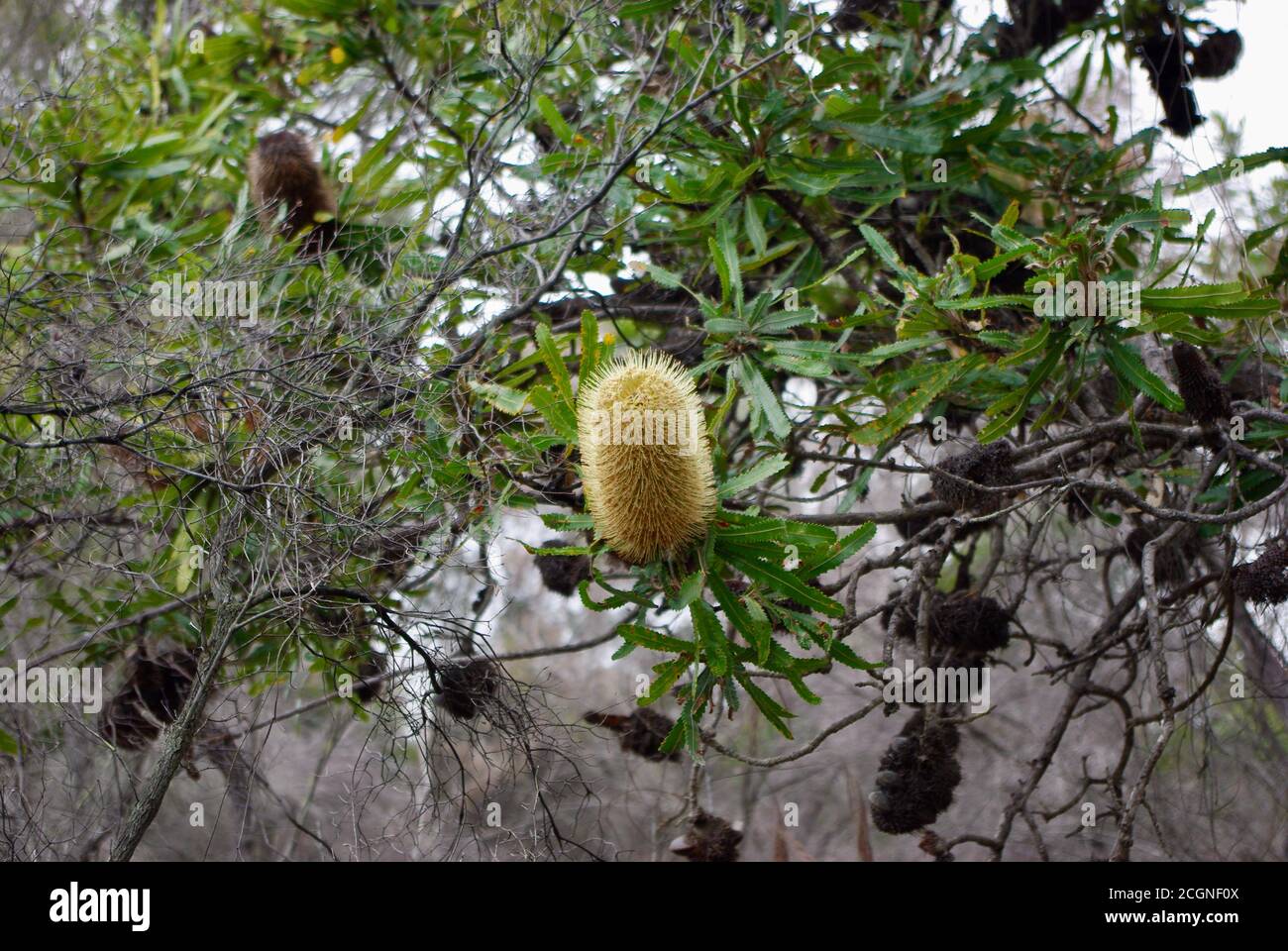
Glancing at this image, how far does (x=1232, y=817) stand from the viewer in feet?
17.6

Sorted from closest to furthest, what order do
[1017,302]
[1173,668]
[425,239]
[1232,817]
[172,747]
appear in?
[172,747], [1017,302], [425,239], [1232,817], [1173,668]

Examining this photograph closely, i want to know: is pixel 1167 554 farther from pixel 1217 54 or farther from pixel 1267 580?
pixel 1217 54

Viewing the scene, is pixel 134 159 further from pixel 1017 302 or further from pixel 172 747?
pixel 1017 302

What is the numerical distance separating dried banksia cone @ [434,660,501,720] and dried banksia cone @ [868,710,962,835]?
143cm

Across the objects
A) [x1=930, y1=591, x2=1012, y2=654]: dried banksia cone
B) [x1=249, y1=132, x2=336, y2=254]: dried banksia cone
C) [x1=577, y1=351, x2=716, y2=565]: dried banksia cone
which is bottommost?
[x1=930, y1=591, x2=1012, y2=654]: dried banksia cone

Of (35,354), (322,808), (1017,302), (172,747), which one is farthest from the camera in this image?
(322,808)

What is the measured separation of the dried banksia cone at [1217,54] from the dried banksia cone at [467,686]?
441cm

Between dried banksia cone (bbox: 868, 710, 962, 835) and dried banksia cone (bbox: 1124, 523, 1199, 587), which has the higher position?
dried banksia cone (bbox: 1124, 523, 1199, 587)

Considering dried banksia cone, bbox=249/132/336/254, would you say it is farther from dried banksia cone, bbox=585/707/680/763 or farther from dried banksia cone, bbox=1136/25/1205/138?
dried banksia cone, bbox=1136/25/1205/138

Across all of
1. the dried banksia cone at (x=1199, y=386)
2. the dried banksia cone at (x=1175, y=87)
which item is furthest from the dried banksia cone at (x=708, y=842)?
the dried banksia cone at (x=1175, y=87)

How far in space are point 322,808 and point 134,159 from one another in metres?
3.67

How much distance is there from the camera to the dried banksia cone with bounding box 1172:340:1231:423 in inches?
151

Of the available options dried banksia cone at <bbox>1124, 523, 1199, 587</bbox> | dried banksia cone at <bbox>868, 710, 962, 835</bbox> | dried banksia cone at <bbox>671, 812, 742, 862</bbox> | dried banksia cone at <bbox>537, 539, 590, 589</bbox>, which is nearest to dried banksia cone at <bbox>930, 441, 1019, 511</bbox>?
dried banksia cone at <bbox>868, 710, 962, 835</bbox>
